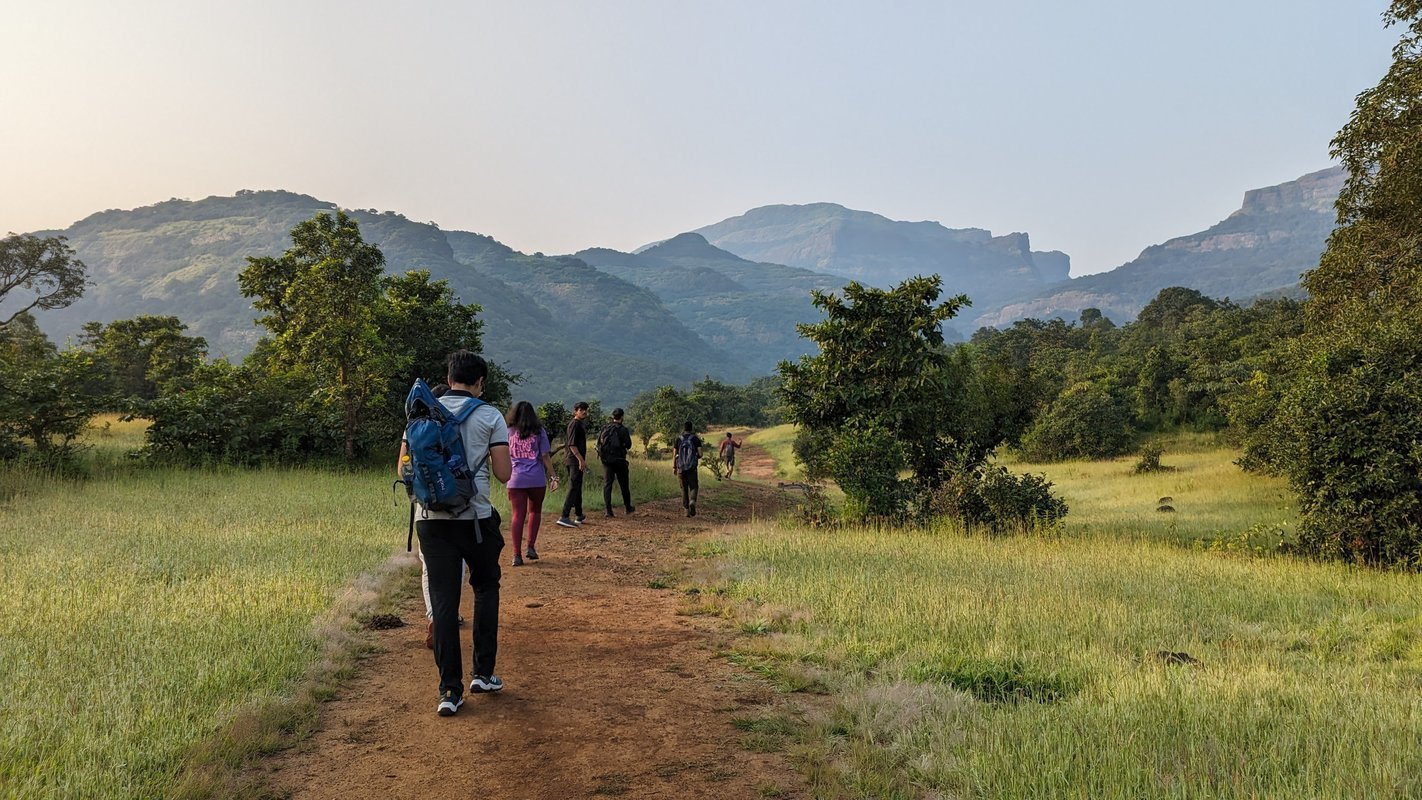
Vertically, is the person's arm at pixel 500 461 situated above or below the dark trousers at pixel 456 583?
above

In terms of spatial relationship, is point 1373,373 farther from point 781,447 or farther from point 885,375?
point 781,447

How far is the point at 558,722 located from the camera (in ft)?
15.6

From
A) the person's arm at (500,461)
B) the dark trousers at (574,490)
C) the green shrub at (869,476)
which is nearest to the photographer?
the person's arm at (500,461)

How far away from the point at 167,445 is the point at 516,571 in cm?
1294

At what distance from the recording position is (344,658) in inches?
227

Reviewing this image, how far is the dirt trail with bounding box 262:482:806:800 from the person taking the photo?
393 cm

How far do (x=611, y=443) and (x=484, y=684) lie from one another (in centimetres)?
981

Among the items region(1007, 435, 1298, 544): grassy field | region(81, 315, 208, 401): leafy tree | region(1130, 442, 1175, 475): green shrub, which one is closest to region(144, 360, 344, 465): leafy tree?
region(1007, 435, 1298, 544): grassy field

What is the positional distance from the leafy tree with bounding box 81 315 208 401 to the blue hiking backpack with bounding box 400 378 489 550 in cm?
4005

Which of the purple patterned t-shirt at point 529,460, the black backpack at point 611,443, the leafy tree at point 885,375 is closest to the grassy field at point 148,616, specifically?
the purple patterned t-shirt at point 529,460

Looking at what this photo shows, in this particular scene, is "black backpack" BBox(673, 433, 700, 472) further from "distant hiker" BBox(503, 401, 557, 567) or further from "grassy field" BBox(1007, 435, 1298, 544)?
"grassy field" BBox(1007, 435, 1298, 544)

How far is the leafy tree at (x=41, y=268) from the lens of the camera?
164 ft

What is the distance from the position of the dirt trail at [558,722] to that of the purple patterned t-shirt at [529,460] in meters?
2.17

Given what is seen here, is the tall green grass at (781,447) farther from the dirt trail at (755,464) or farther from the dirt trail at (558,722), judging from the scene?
the dirt trail at (558,722)
